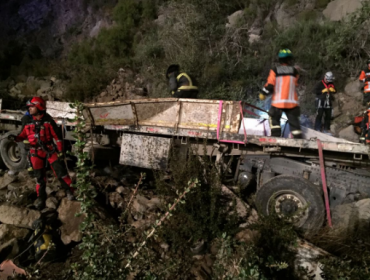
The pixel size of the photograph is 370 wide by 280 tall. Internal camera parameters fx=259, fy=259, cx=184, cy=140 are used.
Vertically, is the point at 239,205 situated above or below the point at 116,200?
above

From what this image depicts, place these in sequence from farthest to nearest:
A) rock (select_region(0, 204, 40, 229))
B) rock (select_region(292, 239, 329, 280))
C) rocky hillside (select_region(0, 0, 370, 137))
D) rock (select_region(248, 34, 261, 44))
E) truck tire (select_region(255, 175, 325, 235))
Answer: rock (select_region(248, 34, 261, 44)) → rocky hillside (select_region(0, 0, 370, 137)) → rock (select_region(0, 204, 40, 229)) → truck tire (select_region(255, 175, 325, 235)) → rock (select_region(292, 239, 329, 280))

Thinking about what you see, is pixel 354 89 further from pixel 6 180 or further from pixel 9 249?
pixel 6 180

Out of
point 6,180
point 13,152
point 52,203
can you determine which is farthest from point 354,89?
point 13,152

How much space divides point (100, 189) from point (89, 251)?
2.84m

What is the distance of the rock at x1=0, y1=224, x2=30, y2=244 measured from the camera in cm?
336

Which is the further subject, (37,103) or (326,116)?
(326,116)

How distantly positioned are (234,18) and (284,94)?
847 cm

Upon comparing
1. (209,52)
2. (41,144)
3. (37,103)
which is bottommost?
(41,144)

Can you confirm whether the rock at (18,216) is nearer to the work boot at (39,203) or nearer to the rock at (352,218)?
the work boot at (39,203)

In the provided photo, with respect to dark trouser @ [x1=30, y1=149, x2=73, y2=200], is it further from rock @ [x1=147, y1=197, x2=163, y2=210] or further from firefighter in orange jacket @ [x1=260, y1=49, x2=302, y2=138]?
firefighter in orange jacket @ [x1=260, y1=49, x2=302, y2=138]

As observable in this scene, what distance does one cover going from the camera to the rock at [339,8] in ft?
31.1

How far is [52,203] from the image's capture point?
13.4ft

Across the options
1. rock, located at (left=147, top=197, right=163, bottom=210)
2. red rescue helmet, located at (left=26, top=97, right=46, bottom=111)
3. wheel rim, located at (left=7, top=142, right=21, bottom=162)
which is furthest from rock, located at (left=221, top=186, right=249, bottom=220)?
wheel rim, located at (left=7, top=142, right=21, bottom=162)

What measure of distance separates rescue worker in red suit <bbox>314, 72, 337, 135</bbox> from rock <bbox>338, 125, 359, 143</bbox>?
0.42 m
